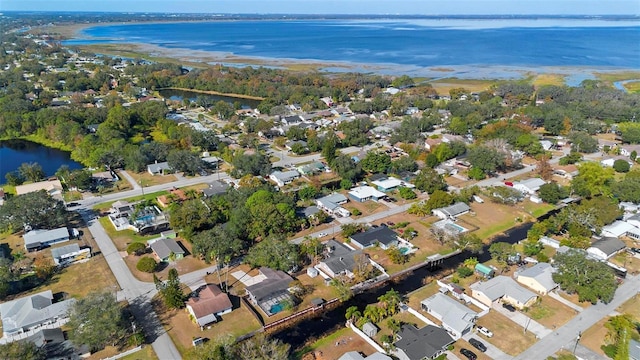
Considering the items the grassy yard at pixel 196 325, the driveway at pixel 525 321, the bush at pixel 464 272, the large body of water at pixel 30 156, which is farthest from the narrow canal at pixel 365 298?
the large body of water at pixel 30 156

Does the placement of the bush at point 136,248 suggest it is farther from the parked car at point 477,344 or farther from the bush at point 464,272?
the parked car at point 477,344

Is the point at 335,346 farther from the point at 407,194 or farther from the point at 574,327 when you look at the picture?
the point at 407,194

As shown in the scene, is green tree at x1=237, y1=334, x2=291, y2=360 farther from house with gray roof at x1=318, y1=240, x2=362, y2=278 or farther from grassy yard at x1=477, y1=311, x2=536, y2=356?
grassy yard at x1=477, y1=311, x2=536, y2=356

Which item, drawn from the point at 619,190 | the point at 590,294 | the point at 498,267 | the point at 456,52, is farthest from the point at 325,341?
the point at 456,52

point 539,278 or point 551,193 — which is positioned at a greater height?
point 551,193

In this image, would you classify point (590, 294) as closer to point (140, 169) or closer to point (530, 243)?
point (530, 243)

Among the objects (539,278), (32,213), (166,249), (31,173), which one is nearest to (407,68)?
(31,173)

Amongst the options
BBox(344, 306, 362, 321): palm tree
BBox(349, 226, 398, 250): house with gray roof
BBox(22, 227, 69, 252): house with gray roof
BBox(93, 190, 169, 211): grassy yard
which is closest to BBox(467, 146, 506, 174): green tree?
BBox(349, 226, 398, 250): house with gray roof
